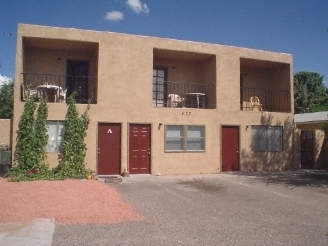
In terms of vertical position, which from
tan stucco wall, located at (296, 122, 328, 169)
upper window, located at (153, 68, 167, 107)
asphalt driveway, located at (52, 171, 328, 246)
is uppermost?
upper window, located at (153, 68, 167, 107)

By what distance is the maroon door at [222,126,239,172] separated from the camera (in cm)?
1449

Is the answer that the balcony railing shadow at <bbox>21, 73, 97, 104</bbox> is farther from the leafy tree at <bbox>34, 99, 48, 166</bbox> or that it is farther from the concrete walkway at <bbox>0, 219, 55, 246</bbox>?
the concrete walkway at <bbox>0, 219, 55, 246</bbox>

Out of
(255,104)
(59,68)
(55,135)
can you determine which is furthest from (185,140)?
(59,68)

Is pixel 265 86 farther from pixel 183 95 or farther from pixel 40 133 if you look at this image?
pixel 40 133

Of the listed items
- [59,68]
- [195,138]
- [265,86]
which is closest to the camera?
[59,68]

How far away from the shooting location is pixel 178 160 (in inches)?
533

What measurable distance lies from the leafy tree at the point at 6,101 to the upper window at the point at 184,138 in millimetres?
14530

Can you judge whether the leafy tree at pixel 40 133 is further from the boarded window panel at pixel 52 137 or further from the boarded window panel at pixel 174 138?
the boarded window panel at pixel 174 138

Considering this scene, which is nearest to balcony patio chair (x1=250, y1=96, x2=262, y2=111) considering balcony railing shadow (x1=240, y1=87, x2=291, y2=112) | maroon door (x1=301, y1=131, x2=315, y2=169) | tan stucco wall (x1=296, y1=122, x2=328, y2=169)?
balcony railing shadow (x1=240, y1=87, x2=291, y2=112)

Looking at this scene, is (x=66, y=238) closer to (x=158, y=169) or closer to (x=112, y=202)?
(x=112, y=202)

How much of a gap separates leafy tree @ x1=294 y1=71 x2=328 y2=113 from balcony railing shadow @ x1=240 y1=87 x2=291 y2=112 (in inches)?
878

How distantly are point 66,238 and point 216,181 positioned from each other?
767 centimetres

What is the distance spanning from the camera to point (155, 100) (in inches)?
595

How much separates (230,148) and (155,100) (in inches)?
164
